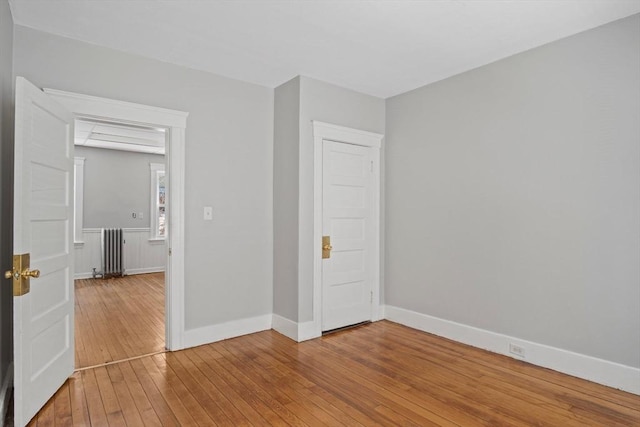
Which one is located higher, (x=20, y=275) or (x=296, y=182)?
(x=296, y=182)

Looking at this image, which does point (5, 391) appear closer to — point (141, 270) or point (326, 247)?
point (326, 247)

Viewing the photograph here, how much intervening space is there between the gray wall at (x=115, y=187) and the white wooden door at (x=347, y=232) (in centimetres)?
571

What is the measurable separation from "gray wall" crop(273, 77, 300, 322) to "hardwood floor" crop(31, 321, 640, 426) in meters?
0.61

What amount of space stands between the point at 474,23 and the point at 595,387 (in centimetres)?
289

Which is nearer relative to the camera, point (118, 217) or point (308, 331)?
point (308, 331)

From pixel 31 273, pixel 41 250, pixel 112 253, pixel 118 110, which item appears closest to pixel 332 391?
pixel 31 273

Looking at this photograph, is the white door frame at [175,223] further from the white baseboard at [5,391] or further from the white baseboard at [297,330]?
the white baseboard at [5,391]

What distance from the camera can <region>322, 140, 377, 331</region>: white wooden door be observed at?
160 inches

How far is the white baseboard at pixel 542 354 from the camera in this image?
2699mm

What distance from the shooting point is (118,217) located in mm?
7875

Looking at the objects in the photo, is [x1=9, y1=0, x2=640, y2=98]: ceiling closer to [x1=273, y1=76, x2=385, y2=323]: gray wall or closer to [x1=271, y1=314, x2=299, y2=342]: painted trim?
[x1=273, y1=76, x2=385, y2=323]: gray wall

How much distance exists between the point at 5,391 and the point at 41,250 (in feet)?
3.16

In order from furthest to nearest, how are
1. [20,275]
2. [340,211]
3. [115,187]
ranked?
[115,187]
[340,211]
[20,275]

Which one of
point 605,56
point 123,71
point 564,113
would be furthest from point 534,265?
point 123,71
